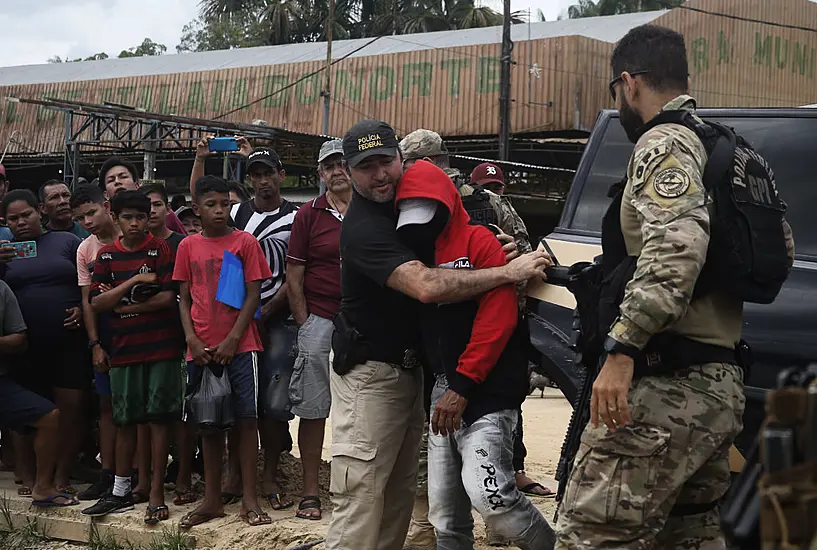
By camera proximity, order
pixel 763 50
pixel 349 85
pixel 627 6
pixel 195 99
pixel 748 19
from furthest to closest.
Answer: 1. pixel 627 6
2. pixel 195 99
3. pixel 349 85
4. pixel 763 50
5. pixel 748 19

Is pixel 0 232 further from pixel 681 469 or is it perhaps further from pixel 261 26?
pixel 261 26

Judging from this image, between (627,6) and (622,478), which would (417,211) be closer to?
(622,478)

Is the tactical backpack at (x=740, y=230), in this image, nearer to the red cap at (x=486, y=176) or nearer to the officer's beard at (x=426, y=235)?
the officer's beard at (x=426, y=235)

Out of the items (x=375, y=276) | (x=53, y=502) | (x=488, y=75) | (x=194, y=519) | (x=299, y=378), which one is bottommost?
(x=53, y=502)

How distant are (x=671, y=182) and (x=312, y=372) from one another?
3.10 meters

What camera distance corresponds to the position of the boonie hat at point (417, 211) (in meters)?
3.98

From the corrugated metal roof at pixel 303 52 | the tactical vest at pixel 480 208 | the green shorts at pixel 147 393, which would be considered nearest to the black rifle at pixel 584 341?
the tactical vest at pixel 480 208

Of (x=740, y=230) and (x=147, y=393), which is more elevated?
(x=740, y=230)

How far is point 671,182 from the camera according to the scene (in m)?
3.04

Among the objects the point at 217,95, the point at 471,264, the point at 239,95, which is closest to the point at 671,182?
the point at 471,264

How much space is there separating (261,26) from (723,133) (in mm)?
43893

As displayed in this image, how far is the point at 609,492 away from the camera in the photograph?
3125mm

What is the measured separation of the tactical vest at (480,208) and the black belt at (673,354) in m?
2.23

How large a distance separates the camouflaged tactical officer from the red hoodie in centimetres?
76
